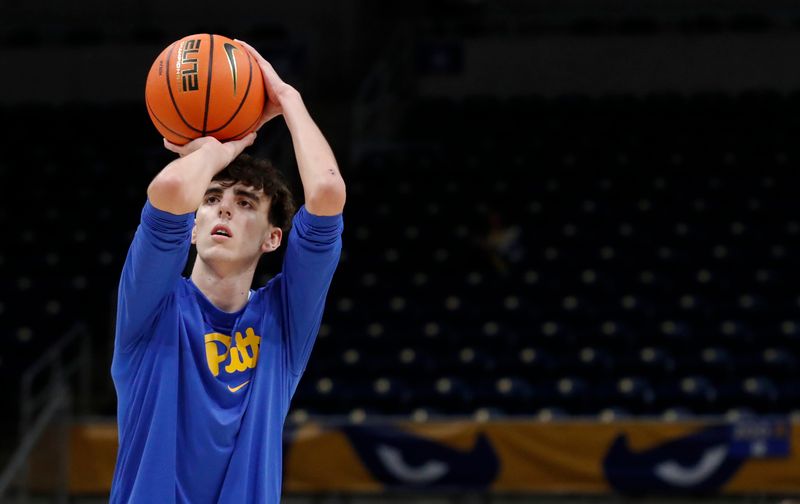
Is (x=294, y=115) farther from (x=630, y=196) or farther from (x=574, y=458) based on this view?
(x=630, y=196)

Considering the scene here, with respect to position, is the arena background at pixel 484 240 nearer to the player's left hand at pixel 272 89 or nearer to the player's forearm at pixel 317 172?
the player's left hand at pixel 272 89

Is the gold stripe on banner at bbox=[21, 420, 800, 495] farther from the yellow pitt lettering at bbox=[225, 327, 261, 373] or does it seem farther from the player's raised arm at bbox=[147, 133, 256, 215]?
the player's raised arm at bbox=[147, 133, 256, 215]

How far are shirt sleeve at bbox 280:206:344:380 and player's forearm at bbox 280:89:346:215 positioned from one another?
3 cm

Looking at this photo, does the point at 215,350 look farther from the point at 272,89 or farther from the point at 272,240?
the point at 272,89

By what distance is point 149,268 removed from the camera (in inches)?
86.4

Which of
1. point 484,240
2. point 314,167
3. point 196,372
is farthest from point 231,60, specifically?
point 484,240

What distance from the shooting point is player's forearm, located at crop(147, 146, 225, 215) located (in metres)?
2.13

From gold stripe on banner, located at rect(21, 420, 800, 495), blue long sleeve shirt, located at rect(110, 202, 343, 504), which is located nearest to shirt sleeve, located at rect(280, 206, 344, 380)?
blue long sleeve shirt, located at rect(110, 202, 343, 504)

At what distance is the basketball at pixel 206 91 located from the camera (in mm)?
2477

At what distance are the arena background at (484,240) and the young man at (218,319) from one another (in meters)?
5.67

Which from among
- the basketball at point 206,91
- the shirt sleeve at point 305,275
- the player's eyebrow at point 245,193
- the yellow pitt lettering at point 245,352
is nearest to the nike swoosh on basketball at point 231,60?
the basketball at point 206,91

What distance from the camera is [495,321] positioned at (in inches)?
405

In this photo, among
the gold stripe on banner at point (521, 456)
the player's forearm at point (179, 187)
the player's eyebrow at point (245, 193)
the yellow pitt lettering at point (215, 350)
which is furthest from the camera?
the gold stripe on banner at point (521, 456)

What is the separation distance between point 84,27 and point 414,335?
28.0ft
